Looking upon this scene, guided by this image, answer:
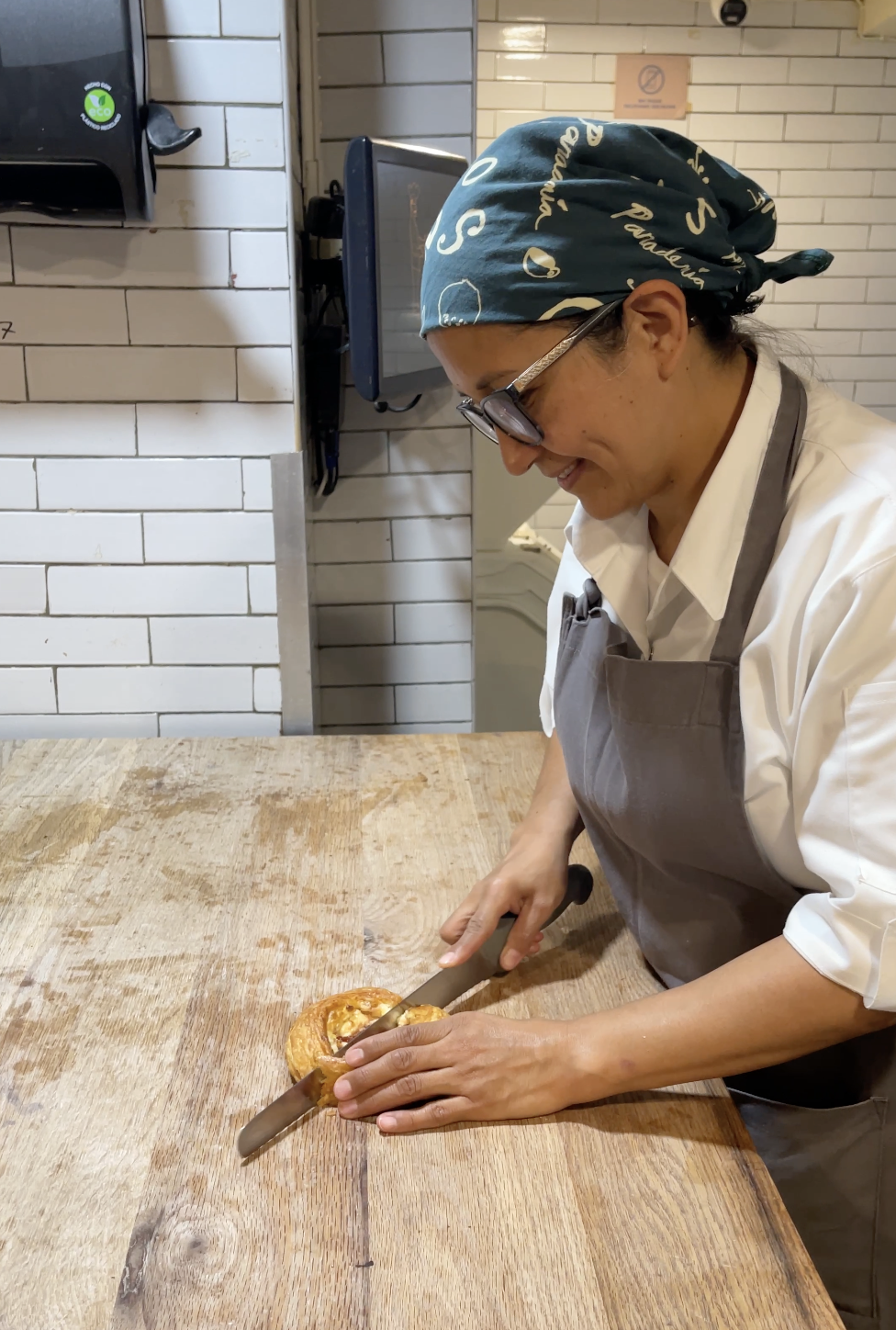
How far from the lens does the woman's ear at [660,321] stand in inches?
31.4

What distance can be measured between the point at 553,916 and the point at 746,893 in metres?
0.24

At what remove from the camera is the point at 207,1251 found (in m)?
0.69

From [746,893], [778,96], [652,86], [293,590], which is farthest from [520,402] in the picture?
[778,96]

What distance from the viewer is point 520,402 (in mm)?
832

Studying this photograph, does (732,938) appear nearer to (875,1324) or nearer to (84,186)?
(875,1324)

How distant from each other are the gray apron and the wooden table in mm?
111

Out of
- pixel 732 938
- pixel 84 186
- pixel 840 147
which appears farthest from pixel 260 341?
pixel 840 147

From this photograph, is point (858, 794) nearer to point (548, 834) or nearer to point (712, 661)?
point (712, 661)

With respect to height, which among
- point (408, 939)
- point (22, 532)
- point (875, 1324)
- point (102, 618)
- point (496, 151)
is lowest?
point (875, 1324)

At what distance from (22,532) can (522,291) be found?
1.13 m

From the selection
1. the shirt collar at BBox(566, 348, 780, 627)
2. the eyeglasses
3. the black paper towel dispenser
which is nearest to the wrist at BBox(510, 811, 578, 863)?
the shirt collar at BBox(566, 348, 780, 627)

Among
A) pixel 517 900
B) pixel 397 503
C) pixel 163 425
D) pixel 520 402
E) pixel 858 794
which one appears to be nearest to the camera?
pixel 858 794

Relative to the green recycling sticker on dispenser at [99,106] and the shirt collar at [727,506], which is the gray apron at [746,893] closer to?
the shirt collar at [727,506]

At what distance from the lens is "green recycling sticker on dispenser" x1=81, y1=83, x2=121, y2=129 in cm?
136
